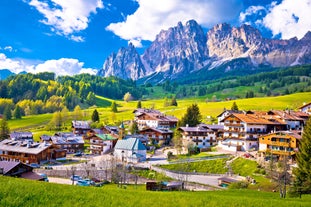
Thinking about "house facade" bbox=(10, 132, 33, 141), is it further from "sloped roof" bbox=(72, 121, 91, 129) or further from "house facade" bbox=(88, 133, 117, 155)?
"house facade" bbox=(88, 133, 117, 155)

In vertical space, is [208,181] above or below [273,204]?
below

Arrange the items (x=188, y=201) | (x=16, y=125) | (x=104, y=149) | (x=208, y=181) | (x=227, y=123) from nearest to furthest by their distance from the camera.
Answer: (x=188, y=201) < (x=208, y=181) < (x=227, y=123) < (x=104, y=149) < (x=16, y=125)

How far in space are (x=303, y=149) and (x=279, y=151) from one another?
22.7 meters

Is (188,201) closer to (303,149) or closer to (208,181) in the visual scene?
(303,149)

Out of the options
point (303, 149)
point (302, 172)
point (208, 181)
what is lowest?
point (208, 181)

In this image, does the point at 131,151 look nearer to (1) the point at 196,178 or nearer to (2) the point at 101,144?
(2) the point at 101,144

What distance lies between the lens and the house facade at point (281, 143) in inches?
2825

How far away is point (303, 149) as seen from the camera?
172 ft

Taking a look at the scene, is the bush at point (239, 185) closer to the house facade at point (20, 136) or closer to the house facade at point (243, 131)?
the house facade at point (243, 131)

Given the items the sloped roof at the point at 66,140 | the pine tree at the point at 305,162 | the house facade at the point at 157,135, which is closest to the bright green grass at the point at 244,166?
the pine tree at the point at 305,162

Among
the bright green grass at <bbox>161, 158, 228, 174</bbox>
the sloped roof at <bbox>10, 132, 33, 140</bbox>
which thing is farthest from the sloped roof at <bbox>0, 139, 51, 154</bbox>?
the bright green grass at <bbox>161, 158, 228, 174</bbox>

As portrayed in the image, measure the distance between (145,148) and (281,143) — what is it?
41.0 meters

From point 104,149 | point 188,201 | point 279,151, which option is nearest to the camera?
point 188,201

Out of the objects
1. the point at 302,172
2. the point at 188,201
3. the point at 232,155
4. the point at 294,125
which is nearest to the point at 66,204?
the point at 188,201
